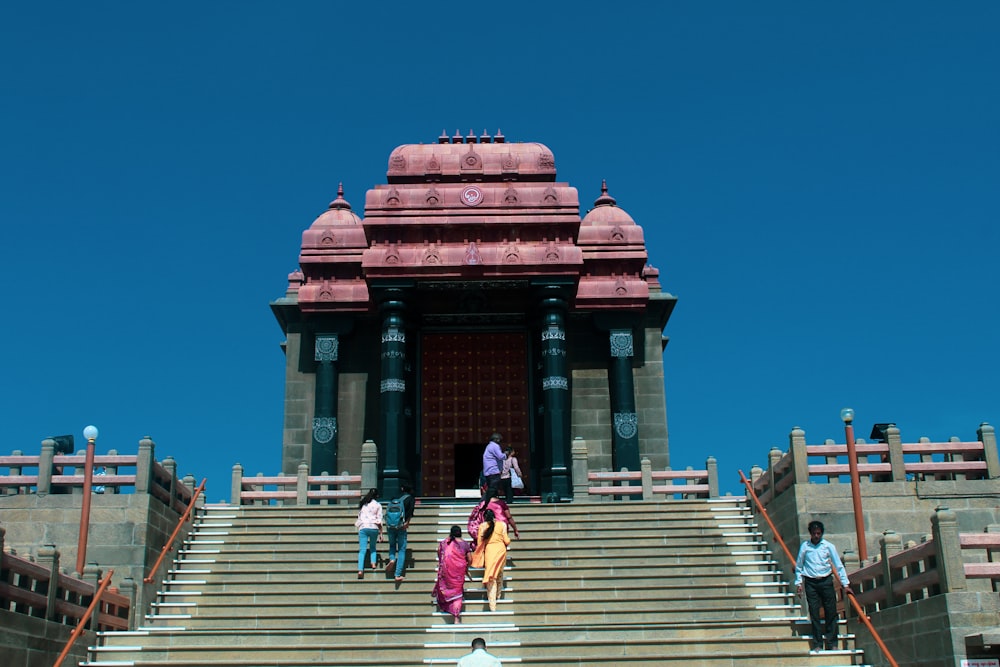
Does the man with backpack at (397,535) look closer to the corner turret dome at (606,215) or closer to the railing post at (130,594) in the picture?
the railing post at (130,594)

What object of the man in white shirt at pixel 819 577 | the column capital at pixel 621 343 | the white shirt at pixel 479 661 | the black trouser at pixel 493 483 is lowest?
the white shirt at pixel 479 661

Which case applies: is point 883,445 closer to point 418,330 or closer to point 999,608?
point 999,608

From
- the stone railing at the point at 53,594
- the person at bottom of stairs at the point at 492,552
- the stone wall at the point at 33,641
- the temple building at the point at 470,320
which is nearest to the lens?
the stone wall at the point at 33,641

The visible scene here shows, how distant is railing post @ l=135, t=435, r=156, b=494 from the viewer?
1978 cm

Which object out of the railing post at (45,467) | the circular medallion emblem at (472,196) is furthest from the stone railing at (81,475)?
the circular medallion emblem at (472,196)

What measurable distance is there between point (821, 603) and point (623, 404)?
12.2 metres

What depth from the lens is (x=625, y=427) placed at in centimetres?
2725

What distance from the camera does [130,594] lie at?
18.2m

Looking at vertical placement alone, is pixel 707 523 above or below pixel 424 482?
below

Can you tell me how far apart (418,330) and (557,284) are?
13.6ft

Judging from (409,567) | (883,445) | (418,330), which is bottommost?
(409,567)

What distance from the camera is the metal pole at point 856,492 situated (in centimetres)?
1802

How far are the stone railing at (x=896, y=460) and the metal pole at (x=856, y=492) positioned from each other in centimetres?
75

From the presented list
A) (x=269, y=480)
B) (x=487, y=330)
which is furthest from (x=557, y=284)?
(x=269, y=480)
